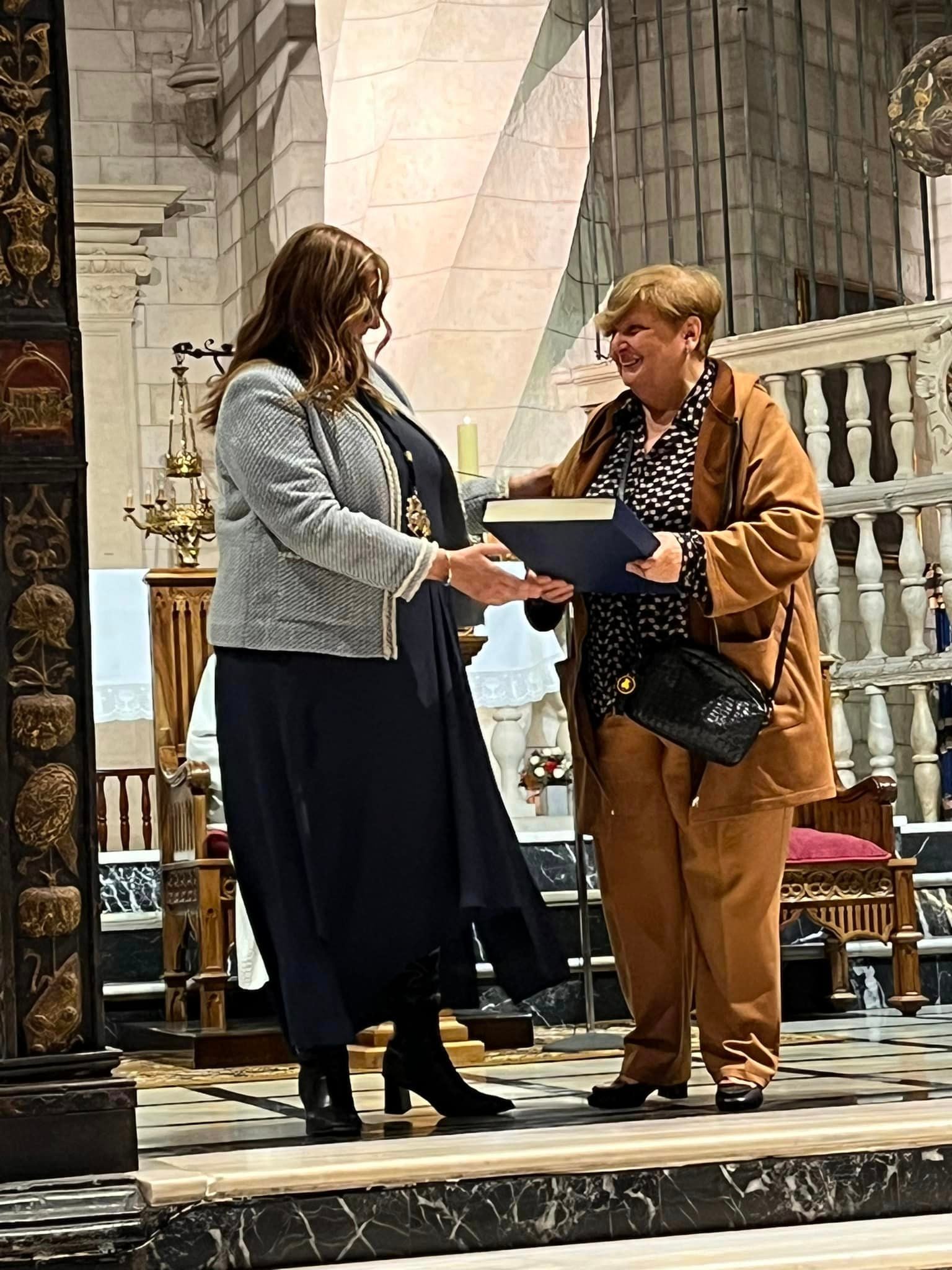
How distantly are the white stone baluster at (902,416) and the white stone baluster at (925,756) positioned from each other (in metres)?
0.79

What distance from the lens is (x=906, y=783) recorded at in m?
8.23

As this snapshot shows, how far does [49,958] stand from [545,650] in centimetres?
390

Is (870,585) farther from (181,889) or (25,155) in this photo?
(25,155)

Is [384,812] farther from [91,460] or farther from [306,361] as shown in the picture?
[91,460]

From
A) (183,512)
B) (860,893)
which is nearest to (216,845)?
(860,893)

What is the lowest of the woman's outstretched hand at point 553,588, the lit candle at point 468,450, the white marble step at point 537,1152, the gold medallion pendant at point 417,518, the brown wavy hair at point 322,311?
the white marble step at point 537,1152

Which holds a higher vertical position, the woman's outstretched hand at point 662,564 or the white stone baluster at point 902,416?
the white stone baluster at point 902,416

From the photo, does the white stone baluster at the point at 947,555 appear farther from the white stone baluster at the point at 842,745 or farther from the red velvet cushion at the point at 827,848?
the red velvet cushion at the point at 827,848

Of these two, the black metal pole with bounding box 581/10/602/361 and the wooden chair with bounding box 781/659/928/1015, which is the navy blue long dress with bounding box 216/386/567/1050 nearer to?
the wooden chair with bounding box 781/659/928/1015

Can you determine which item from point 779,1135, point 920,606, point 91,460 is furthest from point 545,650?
point 91,460

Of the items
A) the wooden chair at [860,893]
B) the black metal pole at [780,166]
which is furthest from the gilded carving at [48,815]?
the black metal pole at [780,166]

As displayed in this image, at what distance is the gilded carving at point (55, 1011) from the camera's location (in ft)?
9.50

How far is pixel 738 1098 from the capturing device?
333 centimetres

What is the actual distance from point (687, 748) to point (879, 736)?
3.88m
